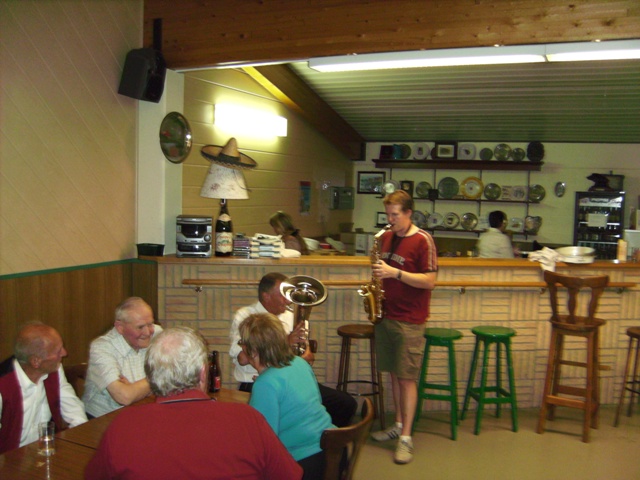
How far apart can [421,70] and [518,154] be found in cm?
292

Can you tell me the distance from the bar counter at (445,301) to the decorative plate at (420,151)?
4.49m

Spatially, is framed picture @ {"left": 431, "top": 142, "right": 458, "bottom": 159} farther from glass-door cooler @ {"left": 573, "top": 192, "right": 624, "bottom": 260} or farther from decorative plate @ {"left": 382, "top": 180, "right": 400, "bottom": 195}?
glass-door cooler @ {"left": 573, "top": 192, "right": 624, "bottom": 260}

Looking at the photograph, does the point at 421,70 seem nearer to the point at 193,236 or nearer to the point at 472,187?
the point at 472,187

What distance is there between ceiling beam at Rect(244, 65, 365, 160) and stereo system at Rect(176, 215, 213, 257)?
219 cm

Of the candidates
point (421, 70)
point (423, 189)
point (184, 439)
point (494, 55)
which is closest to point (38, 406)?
point (184, 439)

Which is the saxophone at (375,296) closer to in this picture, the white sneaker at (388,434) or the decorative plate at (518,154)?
the white sneaker at (388,434)

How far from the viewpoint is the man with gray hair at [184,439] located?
169 cm

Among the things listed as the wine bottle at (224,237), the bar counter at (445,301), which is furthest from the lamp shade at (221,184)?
the bar counter at (445,301)

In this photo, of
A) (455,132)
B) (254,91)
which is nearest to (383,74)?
(254,91)

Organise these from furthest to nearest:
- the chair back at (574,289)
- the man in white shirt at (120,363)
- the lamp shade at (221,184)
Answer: the lamp shade at (221,184) → the chair back at (574,289) → the man in white shirt at (120,363)

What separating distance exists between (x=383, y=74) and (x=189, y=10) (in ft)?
8.73

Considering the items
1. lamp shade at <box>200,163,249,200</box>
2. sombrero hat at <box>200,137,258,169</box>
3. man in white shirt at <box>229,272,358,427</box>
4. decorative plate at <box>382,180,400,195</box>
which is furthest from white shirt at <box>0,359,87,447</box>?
decorative plate at <box>382,180,400,195</box>

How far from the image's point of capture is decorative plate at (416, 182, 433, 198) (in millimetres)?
9383

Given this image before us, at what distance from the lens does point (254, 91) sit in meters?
6.66
